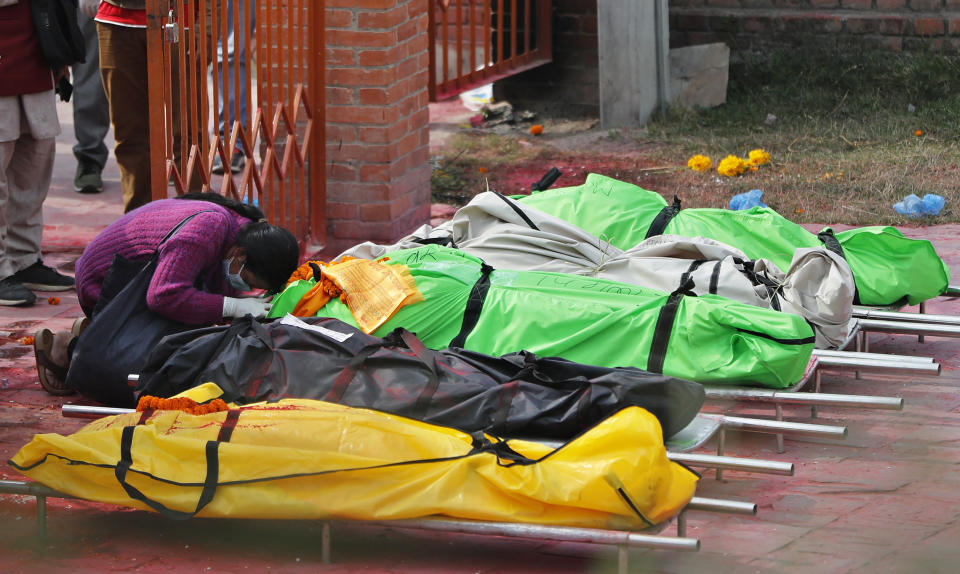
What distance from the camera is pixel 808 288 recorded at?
14.4 ft

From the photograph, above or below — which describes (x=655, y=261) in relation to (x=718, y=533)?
above

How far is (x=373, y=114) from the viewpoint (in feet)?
19.7

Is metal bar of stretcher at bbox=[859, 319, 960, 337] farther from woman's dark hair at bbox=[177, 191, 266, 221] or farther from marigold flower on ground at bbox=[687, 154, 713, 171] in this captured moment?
marigold flower on ground at bbox=[687, 154, 713, 171]

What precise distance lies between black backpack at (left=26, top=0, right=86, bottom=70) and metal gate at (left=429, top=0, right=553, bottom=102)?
310cm

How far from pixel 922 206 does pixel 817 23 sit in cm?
262

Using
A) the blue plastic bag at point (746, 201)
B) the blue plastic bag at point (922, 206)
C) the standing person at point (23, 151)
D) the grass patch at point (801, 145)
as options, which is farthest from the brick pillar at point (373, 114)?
the blue plastic bag at point (922, 206)

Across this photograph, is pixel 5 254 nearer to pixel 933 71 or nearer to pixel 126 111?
pixel 126 111

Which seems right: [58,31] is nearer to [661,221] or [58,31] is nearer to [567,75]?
[661,221]

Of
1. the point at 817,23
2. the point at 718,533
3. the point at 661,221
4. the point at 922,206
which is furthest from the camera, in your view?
the point at 817,23

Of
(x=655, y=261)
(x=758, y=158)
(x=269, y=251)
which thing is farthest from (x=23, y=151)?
(x=758, y=158)

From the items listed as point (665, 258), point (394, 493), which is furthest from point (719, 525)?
point (665, 258)

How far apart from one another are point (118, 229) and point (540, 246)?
1517mm

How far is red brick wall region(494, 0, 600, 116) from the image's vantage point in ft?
29.1

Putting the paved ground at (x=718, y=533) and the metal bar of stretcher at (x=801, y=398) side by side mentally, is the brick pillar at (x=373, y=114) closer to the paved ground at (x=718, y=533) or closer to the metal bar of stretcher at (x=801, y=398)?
the paved ground at (x=718, y=533)
